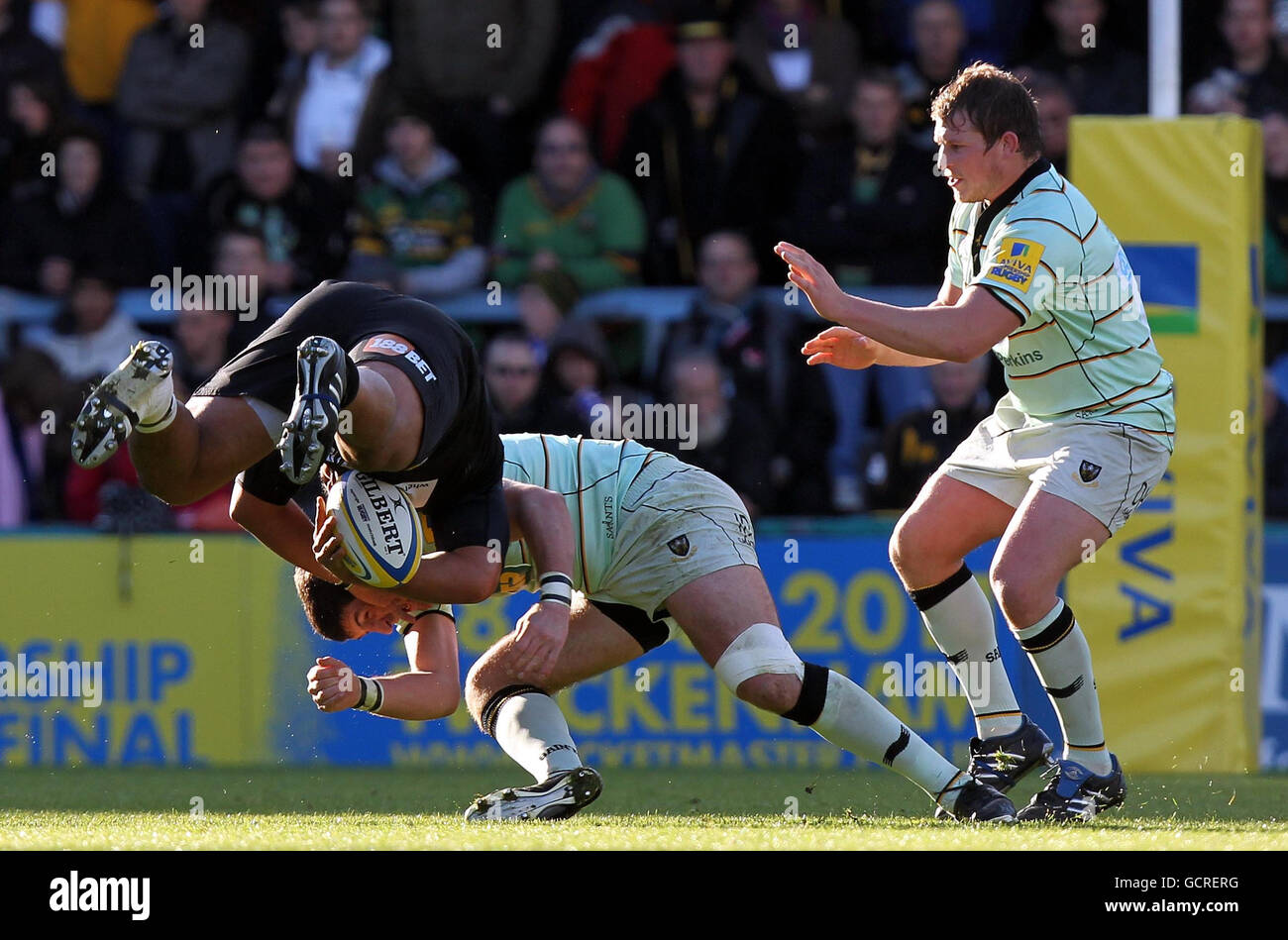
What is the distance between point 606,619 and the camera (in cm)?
605

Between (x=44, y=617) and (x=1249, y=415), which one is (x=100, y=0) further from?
(x=1249, y=415)

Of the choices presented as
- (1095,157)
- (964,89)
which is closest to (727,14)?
(1095,157)

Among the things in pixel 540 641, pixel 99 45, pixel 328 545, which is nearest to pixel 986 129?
pixel 540 641

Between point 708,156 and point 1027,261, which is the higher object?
point 708,156

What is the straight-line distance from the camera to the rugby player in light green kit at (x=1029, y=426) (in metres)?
5.62

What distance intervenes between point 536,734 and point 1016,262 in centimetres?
199

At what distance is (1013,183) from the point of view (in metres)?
5.79

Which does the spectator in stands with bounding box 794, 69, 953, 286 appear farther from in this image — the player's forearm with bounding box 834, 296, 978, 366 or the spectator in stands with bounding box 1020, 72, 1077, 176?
the player's forearm with bounding box 834, 296, 978, 366

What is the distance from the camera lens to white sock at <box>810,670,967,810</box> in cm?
568

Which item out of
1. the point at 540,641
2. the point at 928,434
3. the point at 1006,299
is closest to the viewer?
the point at 540,641

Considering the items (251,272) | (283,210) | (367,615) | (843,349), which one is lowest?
(367,615)

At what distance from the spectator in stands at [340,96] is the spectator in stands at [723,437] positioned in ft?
7.92

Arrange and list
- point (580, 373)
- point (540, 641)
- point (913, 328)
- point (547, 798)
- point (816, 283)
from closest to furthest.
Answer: point (540, 641) < point (816, 283) < point (913, 328) < point (547, 798) < point (580, 373)

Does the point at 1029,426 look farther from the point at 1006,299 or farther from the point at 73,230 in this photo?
the point at 73,230
